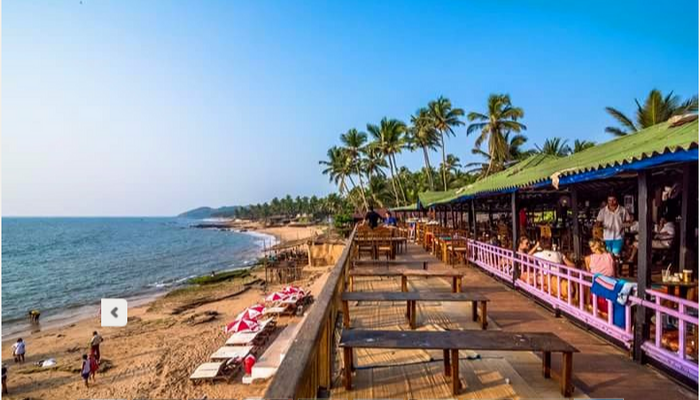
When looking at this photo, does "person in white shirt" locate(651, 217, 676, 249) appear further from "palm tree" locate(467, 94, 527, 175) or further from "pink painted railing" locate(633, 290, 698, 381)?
"palm tree" locate(467, 94, 527, 175)

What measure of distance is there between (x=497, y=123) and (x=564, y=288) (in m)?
26.7

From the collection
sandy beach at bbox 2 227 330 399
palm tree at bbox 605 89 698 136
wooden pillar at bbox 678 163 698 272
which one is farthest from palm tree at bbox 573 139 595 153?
wooden pillar at bbox 678 163 698 272

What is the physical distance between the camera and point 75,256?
51.7 metres

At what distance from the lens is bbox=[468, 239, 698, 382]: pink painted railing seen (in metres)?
3.29

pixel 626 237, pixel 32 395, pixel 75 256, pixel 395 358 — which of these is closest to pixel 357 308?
pixel 395 358

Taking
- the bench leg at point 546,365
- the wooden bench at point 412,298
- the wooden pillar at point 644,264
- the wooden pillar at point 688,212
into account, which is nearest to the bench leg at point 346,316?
the wooden bench at point 412,298

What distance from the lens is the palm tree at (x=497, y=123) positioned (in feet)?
96.6

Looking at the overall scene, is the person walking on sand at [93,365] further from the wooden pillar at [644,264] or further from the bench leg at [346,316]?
the wooden pillar at [644,264]

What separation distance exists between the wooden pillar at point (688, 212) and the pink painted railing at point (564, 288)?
135 cm

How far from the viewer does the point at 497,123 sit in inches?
1166

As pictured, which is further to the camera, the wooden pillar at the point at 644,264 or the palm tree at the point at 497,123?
the palm tree at the point at 497,123

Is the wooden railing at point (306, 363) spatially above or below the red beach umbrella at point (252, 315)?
above

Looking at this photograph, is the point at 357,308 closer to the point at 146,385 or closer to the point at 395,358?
the point at 395,358

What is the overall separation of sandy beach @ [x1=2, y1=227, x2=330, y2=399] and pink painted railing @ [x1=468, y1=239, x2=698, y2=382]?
7.27 metres
